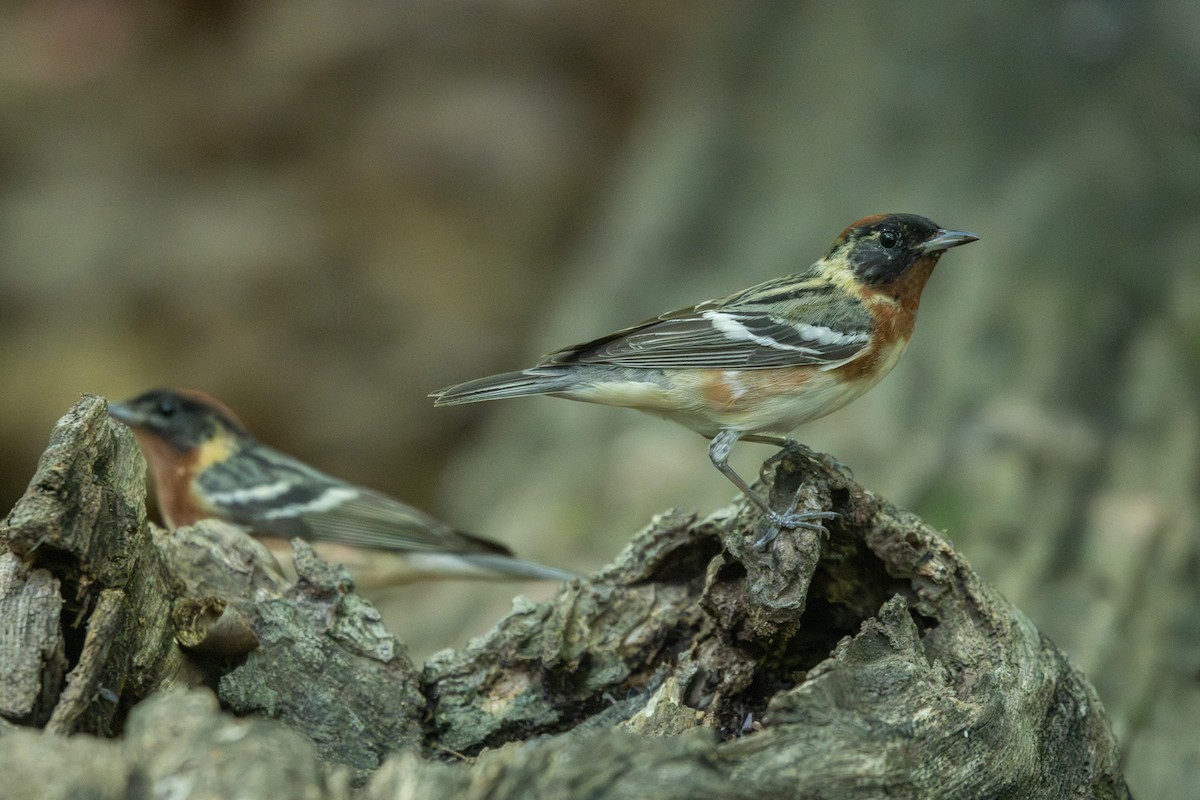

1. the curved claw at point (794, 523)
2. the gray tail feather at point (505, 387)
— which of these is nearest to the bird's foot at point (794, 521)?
the curved claw at point (794, 523)

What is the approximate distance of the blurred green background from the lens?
534 cm

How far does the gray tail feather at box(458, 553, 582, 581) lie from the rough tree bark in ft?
6.56

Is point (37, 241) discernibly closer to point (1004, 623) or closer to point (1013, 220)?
point (1013, 220)

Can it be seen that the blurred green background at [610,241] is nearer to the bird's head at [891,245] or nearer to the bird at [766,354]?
the bird at [766,354]

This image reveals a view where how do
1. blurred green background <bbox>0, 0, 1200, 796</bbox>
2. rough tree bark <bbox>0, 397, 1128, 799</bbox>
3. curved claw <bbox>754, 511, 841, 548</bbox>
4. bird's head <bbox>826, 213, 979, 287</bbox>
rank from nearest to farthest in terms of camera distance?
rough tree bark <bbox>0, 397, 1128, 799</bbox> < curved claw <bbox>754, 511, 841, 548</bbox> < bird's head <bbox>826, 213, 979, 287</bbox> < blurred green background <bbox>0, 0, 1200, 796</bbox>

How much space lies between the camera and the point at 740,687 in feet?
11.0

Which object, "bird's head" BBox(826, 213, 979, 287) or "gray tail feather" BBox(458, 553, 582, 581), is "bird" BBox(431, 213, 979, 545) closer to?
"bird's head" BBox(826, 213, 979, 287)

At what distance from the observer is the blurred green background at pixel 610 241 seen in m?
5.34

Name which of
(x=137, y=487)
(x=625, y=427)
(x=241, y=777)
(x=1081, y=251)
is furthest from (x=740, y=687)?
(x=1081, y=251)

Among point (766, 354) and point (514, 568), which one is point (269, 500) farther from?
point (766, 354)

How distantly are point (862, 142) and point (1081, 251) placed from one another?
1.77 meters

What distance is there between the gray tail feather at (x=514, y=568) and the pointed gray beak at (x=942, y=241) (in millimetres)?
2214

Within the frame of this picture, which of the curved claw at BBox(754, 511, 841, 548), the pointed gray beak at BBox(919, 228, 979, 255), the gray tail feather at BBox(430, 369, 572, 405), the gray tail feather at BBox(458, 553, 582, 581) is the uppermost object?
the pointed gray beak at BBox(919, 228, 979, 255)

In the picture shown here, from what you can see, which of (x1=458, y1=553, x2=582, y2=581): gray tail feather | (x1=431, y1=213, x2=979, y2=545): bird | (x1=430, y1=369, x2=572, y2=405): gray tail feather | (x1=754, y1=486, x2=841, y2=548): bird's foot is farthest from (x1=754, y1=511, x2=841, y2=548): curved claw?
(x1=458, y1=553, x2=582, y2=581): gray tail feather
